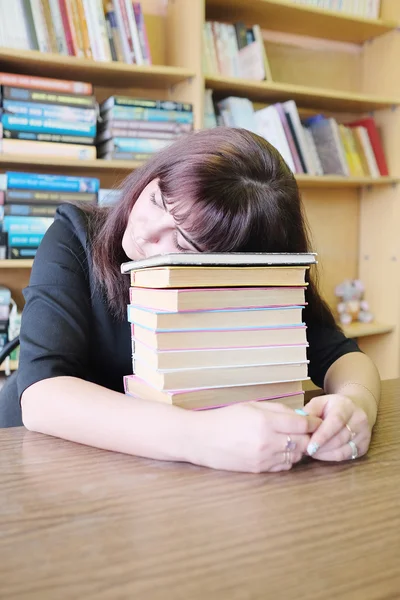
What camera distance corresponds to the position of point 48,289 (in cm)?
93

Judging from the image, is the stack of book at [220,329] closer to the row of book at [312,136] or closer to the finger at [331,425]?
the finger at [331,425]

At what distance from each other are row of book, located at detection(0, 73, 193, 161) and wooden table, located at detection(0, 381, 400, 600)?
1.47 meters

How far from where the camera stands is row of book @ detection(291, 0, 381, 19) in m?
2.41

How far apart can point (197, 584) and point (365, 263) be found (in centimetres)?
265

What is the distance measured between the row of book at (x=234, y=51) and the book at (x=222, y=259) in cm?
166

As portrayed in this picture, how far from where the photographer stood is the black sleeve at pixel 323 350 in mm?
1025

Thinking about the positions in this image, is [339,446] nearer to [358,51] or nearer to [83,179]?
[83,179]

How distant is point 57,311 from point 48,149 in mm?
1194

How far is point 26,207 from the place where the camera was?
1.96 metres

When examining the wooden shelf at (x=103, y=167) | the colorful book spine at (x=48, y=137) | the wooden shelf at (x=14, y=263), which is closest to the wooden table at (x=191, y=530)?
the wooden shelf at (x=103, y=167)

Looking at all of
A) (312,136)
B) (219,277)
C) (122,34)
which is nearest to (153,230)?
(219,277)

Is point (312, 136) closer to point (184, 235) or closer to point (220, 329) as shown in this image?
point (184, 235)

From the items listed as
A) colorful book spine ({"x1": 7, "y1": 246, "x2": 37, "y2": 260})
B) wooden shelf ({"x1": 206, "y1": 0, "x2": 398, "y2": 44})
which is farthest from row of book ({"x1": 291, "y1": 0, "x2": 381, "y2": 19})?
colorful book spine ({"x1": 7, "y1": 246, "x2": 37, "y2": 260})

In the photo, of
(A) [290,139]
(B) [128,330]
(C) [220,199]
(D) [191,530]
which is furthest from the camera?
(A) [290,139]
